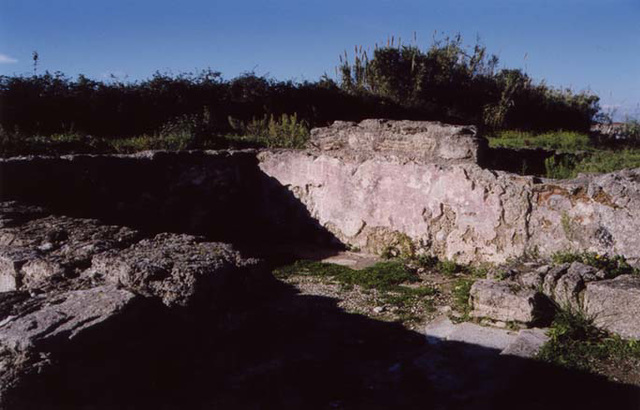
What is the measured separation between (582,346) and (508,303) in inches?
25.8

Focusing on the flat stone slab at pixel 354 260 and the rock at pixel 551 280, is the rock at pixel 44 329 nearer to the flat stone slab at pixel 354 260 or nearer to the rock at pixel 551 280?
Answer: the rock at pixel 551 280

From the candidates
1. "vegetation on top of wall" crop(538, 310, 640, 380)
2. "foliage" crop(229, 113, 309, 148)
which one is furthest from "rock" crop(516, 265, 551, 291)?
"foliage" crop(229, 113, 309, 148)

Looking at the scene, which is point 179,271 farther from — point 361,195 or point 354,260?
point 361,195

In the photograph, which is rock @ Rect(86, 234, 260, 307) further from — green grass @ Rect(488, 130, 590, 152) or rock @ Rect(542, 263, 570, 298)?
green grass @ Rect(488, 130, 590, 152)

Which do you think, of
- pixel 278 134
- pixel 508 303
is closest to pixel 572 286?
pixel 508 303

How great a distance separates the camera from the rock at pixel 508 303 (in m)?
4.35

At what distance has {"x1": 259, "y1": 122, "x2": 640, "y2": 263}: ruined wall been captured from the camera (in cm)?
516

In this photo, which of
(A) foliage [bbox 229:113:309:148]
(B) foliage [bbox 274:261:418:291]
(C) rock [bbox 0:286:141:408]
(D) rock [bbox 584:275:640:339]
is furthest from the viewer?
(A) foliage [bbox 229:113:309:148]

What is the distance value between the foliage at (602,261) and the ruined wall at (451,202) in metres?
0.11

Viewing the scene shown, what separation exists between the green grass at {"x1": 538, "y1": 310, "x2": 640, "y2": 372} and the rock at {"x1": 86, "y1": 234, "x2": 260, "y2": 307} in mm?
2204

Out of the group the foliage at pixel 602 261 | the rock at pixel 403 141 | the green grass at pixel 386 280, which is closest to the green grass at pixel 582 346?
the foliage at pixel 602 261

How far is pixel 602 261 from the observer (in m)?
4.89

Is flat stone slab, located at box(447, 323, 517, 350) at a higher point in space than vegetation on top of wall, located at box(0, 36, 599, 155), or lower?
lower

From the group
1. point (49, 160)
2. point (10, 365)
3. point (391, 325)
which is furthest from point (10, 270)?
point (49, 160)
